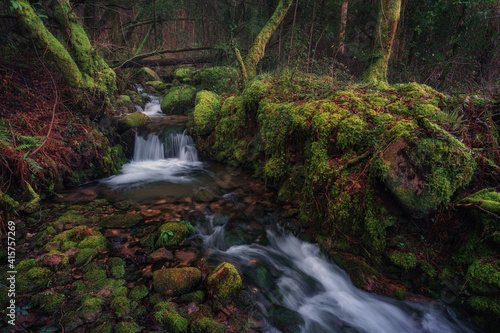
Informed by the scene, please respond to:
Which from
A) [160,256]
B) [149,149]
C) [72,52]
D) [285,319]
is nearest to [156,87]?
[149,149]

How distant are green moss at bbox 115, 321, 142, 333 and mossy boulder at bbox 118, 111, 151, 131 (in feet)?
23.0

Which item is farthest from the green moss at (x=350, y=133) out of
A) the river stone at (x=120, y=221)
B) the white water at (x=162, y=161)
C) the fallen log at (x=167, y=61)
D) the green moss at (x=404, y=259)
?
the fallen log at (x=167, y=61)

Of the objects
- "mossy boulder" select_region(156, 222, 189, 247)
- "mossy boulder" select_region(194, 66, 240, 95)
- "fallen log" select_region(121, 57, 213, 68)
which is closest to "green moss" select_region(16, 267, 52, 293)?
"mossy boulder" select_region(156, 222, 189, 247)

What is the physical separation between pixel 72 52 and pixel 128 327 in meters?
6.94

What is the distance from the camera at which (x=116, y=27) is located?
13.0 m

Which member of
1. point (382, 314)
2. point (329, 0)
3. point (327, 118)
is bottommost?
point (382, 314)

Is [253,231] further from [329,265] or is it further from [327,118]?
[327,118]

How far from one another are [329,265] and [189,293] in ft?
7.17

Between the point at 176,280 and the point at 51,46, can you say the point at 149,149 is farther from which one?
the point at 176,280

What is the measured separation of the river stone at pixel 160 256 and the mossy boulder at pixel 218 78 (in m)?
8.70

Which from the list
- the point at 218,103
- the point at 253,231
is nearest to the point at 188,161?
the point at 218,103

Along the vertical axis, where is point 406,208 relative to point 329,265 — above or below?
above

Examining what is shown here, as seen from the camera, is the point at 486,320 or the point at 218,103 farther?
the point at 218,103

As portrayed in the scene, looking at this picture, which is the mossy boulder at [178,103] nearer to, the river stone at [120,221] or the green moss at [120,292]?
the river stone at [120,221]
